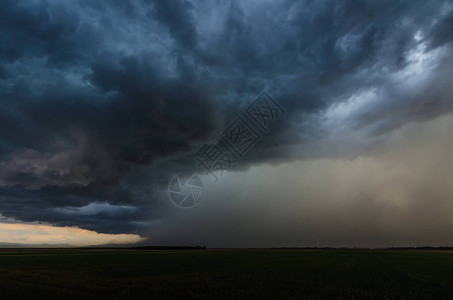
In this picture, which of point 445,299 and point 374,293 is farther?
point 374,293

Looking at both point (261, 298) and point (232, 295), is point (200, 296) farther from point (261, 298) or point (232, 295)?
point (261, 298)

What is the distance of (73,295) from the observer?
1927 cm

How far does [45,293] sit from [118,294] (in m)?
5.28

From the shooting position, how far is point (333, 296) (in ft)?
67.2

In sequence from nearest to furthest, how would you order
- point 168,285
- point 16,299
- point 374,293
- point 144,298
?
point 16,299 < point 144,298 < point 374,293 < point 168,285

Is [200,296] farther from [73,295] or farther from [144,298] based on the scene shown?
[73,295]

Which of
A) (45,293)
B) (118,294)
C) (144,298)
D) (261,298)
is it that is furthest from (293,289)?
(45,293)

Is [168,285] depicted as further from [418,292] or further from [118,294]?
[418,292]

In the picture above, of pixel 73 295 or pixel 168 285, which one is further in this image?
pixel 168 285

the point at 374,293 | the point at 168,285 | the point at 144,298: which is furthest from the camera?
the point at 168,285

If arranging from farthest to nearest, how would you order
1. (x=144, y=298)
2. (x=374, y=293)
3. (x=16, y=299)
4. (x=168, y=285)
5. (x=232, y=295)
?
(x=168, y=285)
(x=374, y=293)
(x=232, y=295)
(x=144, y=298)
(x=16, y=299)

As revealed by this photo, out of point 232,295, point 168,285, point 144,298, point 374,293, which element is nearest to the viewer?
point 144,298

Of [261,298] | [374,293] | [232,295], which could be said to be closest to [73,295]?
[232,295]

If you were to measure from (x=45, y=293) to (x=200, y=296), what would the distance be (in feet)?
36.5
